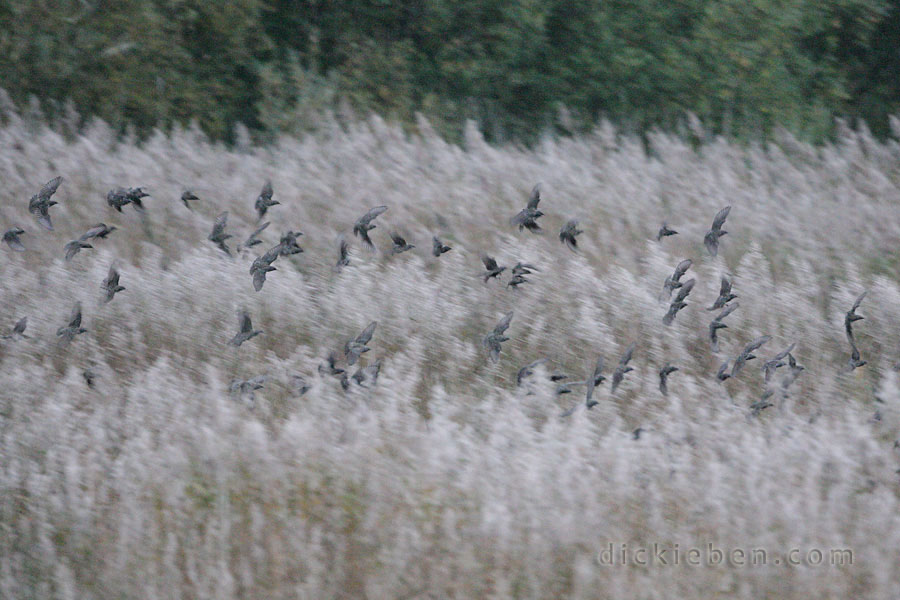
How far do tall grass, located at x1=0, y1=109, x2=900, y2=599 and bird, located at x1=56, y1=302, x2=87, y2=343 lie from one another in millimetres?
139

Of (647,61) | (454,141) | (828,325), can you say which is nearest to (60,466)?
(828,325)

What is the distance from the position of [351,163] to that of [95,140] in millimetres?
1910

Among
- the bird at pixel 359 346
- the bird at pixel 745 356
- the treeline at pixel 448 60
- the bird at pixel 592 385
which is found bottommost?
the treeline at pixel 448 60

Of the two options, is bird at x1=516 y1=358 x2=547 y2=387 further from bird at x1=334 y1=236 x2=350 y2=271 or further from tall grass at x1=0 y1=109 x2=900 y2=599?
bird at x1=334 y1=236 x2=350 y2=271

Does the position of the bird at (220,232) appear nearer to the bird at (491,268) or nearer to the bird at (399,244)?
the bird at (399,244)

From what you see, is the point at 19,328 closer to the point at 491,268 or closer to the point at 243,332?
the point at 243,332

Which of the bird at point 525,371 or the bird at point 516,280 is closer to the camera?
the bird at point 525,371

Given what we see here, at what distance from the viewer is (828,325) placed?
192 inches

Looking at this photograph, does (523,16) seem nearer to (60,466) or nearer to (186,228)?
(186,228)

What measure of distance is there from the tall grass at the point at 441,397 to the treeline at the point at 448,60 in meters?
→ 1.82

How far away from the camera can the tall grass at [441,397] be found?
122 inches

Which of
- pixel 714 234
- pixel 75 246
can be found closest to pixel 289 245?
pixel 75 246

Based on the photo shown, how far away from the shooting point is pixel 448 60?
9578mm

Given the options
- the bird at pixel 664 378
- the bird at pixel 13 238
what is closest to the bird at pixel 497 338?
the bird at pixel 664 378
